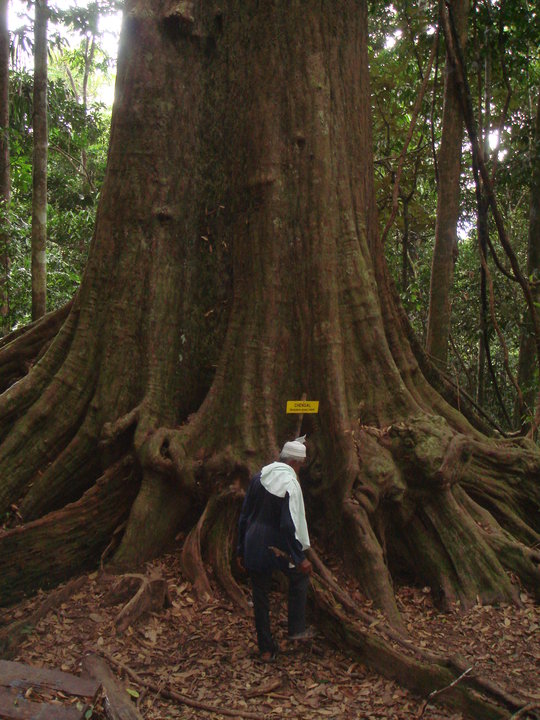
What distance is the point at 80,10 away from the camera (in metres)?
11.3

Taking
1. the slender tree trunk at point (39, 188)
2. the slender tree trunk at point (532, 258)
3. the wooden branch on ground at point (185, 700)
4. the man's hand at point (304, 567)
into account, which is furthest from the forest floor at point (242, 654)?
the slender tree trunk at point (532, 258)

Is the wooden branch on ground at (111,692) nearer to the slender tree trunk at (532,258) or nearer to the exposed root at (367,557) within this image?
the exposed root at (367,557)

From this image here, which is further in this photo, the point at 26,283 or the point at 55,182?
the point at 55,182

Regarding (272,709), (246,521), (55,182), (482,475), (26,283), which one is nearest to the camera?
(272,709)

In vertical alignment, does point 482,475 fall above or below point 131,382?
below

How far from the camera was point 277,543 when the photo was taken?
4027 millimetres

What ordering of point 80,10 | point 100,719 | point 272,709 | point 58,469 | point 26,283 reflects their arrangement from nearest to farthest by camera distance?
point 100,719 < point 272,709 < point 58,469 < point 26,283 < point 80,10

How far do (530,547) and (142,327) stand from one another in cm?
358

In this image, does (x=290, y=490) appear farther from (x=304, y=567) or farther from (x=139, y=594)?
(x=139, y=594)

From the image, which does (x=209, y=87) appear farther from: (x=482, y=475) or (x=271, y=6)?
(x=482, y=475)

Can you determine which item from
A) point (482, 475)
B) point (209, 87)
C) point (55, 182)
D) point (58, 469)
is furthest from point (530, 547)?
point (55, 182)

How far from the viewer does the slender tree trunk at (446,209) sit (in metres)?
6.75

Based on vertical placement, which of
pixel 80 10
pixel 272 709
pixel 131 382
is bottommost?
pixel 272 709

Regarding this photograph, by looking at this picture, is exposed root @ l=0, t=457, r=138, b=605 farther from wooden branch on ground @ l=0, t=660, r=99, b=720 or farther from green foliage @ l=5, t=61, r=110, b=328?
green foliage @ l=5, t=61, r=110, b=328
